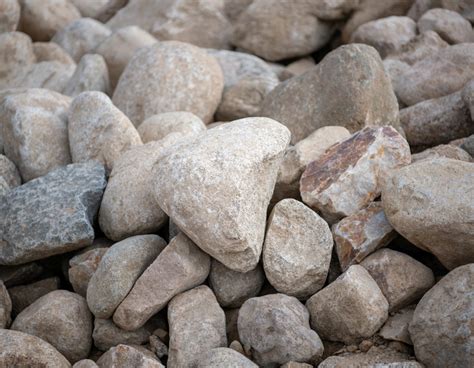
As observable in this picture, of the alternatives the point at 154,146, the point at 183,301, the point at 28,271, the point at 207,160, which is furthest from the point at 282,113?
the point at 28,271

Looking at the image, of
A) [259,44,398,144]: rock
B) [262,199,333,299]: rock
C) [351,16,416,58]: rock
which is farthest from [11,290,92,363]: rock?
[351,16,416,58]: rock

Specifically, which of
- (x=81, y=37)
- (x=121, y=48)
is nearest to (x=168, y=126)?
(x=121, y=48)

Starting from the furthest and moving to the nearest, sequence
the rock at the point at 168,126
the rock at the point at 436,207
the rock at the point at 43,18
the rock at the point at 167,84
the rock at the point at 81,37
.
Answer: the rock at the point at 43,18 < the rock at the point at 81,37 < the rock at the point at 167,84 < the rock at the point at 168,126 < the rock at the point at 436,207

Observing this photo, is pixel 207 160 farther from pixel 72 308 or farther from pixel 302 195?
pixel 72 308

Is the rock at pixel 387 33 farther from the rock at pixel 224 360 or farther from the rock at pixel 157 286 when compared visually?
the rock at pixel 224 360

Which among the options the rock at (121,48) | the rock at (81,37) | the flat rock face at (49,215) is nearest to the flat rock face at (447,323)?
the flat rock face at (49,215)
